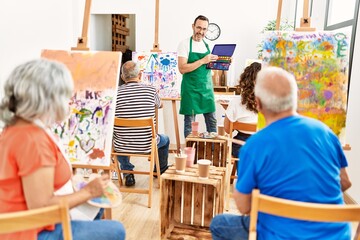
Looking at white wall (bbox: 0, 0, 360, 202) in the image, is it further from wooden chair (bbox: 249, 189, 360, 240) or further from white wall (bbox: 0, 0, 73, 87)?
wooden chair (bbox: 249, 189, 360, 240)

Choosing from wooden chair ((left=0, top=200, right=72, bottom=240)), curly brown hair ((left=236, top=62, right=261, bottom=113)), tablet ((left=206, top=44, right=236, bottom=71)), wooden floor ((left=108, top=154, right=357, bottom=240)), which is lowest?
wooden floor ((left=108, top=154, right=357, bottom=240))

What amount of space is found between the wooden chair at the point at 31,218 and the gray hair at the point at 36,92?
379 mm

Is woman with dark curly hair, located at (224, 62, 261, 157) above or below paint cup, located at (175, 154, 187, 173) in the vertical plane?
above

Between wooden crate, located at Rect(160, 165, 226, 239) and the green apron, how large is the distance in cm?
123

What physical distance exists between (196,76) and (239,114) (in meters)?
0.90

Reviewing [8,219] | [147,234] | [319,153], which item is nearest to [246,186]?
[319,153]

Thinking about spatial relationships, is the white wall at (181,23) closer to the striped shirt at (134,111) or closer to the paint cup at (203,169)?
the striped shirt at (134,111)

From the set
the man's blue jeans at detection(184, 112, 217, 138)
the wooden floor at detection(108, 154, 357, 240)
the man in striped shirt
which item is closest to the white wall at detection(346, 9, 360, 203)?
the wooden floor at detection(108, 154, 357, 240)

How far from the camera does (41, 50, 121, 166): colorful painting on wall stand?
1959mm

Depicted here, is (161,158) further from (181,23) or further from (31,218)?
(181,23)

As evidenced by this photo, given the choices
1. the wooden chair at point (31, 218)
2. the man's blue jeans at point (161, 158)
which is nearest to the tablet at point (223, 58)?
the man's blue jeans at point (161, 158)

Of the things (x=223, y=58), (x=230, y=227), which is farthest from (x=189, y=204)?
(x=223, y=58)

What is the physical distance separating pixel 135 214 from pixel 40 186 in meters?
1.57

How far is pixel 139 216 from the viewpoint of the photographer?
265cm
